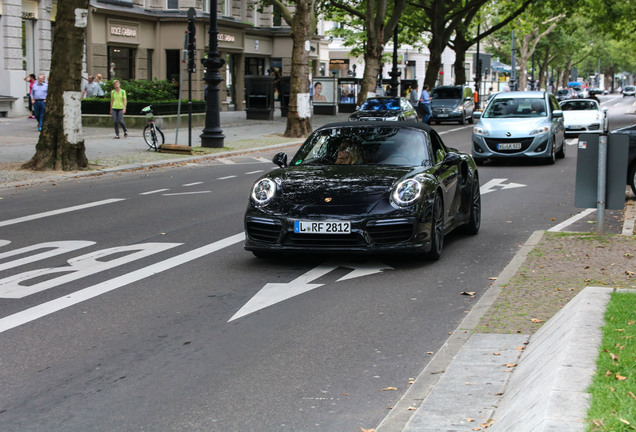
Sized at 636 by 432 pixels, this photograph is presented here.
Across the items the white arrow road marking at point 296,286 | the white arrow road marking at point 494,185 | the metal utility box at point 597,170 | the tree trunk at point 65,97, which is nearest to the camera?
the white arrow road marking at point 296,286

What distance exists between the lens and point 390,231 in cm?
905

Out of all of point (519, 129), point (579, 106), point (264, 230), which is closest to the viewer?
point (264, 230)

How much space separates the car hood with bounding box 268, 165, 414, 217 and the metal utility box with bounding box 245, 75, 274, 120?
33389 millimetres

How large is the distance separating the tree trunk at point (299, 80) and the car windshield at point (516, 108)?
35.6 feet

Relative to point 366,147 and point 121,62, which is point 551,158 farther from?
point 121,62

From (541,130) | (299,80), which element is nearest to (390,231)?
(541,130)

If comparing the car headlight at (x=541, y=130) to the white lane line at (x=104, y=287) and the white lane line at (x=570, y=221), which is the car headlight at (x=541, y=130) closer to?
the white lane line at (x=570, y=221)

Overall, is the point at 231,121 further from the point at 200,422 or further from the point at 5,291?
the point at 200,422

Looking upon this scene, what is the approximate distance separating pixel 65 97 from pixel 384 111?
608 inches

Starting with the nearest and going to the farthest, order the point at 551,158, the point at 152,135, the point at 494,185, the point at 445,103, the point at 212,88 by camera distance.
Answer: the point at 494,185 < the point at 551,158 < the point at 152,135 < the point at 212,88 < the point at 445,103

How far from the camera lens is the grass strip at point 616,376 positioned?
404 cm

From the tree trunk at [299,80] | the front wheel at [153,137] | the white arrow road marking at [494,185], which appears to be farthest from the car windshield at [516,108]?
the tree trunk at [299,80]

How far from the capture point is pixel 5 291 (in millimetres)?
8227

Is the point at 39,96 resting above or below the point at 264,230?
above
